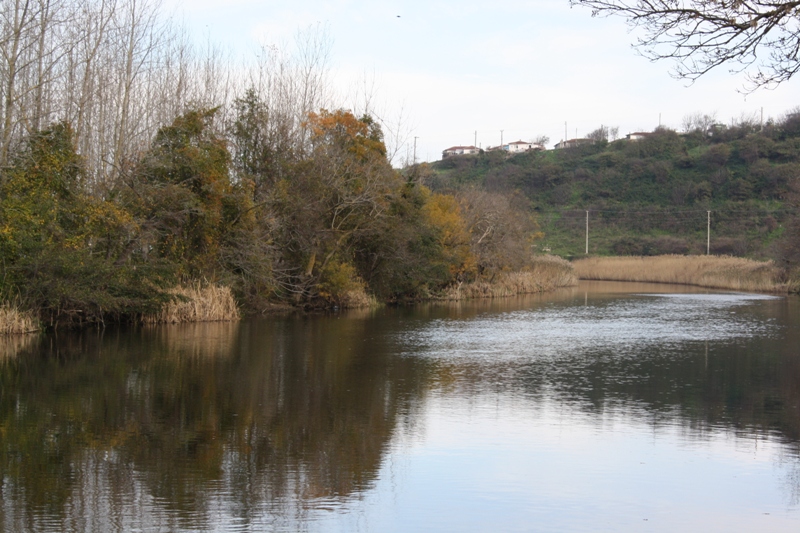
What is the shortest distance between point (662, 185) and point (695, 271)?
37001 mm

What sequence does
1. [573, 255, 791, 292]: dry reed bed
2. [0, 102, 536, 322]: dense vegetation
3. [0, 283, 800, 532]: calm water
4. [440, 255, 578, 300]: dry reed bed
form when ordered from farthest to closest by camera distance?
[573, 255, 791, 292]: dry reed bed → [440, 255, 578, 300]: dry reed bed → [0, 102, 536, 322]: dense vegetation → [0, 283, 800, 532]: calm water

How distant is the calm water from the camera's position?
22.8ft

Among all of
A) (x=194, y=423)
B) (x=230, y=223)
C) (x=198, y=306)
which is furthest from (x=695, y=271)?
(x=194, y=423)

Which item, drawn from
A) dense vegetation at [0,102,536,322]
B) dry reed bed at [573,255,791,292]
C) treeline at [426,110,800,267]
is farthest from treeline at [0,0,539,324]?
treeline at [426,110,800,267]

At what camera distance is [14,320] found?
63.1ft

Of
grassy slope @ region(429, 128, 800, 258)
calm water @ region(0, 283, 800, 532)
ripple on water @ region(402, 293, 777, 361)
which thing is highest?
grassy slope @ region(429, 128, 800, 258)

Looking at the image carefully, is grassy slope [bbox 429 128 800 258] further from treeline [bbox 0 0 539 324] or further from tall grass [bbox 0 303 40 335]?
tall grass [bbox 0 303 40 335]

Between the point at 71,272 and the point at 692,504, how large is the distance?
16010 mm

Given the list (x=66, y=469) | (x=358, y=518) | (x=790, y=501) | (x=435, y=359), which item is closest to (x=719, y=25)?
(x=790, y=501)

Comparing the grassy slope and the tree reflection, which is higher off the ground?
the grassy slope

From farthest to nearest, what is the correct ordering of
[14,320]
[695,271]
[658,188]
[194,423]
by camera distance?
[658,188] → [695,271] → [14,320] → [194,423]

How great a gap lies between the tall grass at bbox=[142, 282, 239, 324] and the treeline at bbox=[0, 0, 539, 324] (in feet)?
1.23

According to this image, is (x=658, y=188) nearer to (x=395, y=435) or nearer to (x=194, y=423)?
(x=395, y=435)

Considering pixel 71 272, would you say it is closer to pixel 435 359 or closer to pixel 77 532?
pixel 435 359
